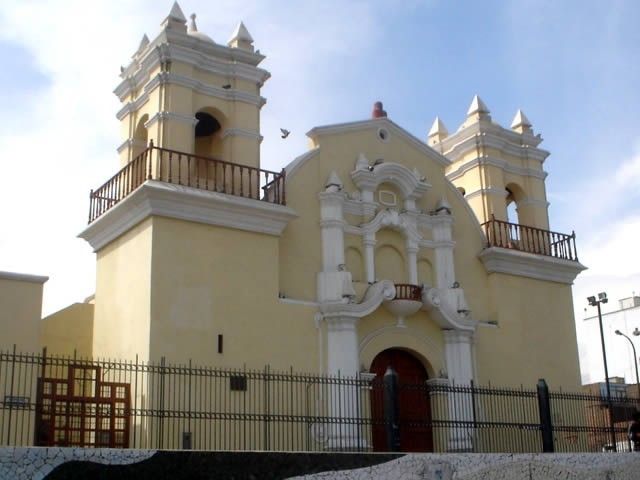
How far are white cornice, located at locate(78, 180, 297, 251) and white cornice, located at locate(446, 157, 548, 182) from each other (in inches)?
298

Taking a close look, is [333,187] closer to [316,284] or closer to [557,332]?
[316,284]

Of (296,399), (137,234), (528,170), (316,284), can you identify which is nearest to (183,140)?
(137,234)

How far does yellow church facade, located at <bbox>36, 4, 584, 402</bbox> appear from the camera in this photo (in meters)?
18.5

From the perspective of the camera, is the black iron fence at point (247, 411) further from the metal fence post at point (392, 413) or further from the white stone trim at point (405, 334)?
the white stone trim at point (405, 334)

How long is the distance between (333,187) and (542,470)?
325 inches

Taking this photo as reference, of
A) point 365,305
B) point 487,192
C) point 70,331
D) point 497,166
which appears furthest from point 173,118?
point 497,166

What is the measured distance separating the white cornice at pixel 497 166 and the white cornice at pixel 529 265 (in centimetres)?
283

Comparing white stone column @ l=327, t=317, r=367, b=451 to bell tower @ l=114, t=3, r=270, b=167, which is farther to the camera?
bell tower @ l=114, t=3, r=270, b=167

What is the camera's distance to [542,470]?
15.2 m

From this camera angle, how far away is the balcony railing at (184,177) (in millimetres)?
19281

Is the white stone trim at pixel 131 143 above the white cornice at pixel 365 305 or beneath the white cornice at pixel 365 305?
above

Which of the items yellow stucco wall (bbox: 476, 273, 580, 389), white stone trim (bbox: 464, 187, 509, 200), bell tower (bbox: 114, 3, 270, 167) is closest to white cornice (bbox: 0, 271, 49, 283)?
bell tower (bbox: 114, 3, 270, 167)

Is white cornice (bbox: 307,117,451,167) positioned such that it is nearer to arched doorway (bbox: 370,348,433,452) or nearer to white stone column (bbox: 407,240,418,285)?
white stone column (bbox: 407,240,418,285)

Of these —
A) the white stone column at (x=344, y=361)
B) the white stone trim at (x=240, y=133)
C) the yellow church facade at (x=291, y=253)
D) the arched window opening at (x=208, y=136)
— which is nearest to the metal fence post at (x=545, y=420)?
the white stone column at (x=344, y=361)
